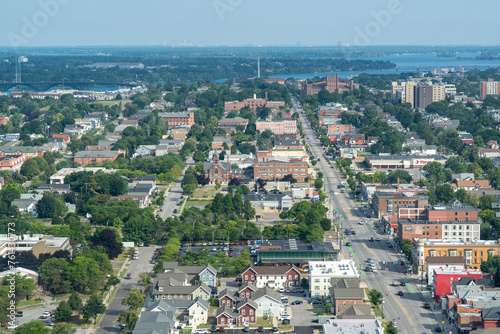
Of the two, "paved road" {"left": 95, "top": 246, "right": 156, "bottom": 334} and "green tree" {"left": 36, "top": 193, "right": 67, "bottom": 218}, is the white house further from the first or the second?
"green tree" {"left": 36, "top": 193, "right": 67, "bottom": 218}

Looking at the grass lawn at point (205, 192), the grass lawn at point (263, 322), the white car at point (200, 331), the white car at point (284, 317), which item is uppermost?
the white car at point (200, 331)

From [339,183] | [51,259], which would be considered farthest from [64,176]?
[51,259]

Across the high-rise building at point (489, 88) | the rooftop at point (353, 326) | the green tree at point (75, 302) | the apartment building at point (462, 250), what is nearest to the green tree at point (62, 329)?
the green tree at point (75, 302)

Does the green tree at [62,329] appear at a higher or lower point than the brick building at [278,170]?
higher

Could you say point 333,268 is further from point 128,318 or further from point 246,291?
point 128,318

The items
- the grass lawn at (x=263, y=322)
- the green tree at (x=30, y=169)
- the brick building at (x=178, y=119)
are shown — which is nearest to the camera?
the grass lawn at (x=263, y=322)

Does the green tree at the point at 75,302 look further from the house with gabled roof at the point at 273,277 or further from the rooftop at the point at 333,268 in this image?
the rooftop at the point at 333,268
